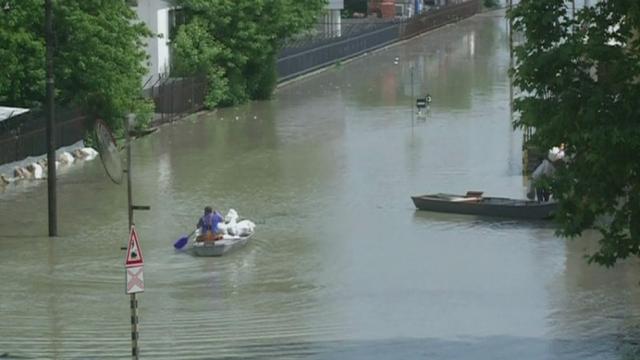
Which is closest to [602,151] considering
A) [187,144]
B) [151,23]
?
[187,144]

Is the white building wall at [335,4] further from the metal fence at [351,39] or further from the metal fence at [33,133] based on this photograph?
the metal fence at [33,133]

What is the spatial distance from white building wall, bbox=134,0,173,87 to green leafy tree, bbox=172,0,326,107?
601 mm

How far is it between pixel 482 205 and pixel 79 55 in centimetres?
1396

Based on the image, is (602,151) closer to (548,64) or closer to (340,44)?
(548,64)

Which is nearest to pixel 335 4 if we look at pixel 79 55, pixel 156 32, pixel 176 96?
pixel 156 32

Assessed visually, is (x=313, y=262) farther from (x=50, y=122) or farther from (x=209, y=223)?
(x=50, y=122)

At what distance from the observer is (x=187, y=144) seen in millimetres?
50188

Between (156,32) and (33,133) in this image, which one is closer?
(33,133)

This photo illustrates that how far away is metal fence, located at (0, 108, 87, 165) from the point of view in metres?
43.1

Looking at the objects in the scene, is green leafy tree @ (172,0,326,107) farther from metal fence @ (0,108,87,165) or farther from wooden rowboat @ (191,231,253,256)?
wooden rowboat @ (191,231,253,256)

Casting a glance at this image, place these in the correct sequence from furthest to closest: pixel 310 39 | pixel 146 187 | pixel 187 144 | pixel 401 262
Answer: pixel 310 39 → pixel 187 144 → pixel 146 187 → pixel 401 262

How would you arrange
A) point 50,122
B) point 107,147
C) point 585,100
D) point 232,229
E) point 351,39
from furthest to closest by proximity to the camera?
point 351,39 < point 50,122 < point 232,229 < point 107,147 < point 585,100

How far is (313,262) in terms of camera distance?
103ft

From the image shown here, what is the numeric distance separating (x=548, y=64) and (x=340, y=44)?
62783mm
